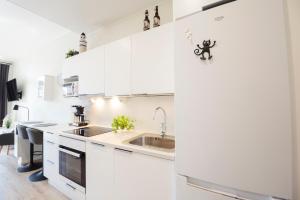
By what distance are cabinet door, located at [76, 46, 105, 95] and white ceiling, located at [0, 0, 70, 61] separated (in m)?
1.17

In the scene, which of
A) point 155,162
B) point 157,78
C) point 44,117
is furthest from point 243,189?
point 44,117

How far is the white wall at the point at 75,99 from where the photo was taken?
2.04 meters

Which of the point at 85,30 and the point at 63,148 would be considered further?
the point at 85,30

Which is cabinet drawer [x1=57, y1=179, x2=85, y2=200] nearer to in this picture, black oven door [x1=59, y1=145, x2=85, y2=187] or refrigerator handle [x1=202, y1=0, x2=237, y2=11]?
black oven door [x1=59, y1=145, x2=85, y2=187]

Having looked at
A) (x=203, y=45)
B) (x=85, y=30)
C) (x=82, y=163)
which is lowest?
(x=82, y=163)

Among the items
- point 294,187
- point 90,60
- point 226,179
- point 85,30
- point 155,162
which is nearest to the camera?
point 294,187

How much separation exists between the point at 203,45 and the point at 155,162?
0.97 metres

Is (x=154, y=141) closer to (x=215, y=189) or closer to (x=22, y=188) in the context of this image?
(x=215, y=189)

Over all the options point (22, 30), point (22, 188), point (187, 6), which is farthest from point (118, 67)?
point (22, 30)

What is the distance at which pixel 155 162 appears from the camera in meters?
1.28

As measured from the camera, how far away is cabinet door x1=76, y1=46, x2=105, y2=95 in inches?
84.7

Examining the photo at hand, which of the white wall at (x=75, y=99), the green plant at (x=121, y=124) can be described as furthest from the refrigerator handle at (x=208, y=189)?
the green plant at (x=121, y=124)

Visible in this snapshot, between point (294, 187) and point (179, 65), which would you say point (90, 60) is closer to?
point (179, 65)

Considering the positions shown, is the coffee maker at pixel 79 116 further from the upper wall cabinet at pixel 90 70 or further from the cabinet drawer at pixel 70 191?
the cabinet drawer at pixel 70 191
